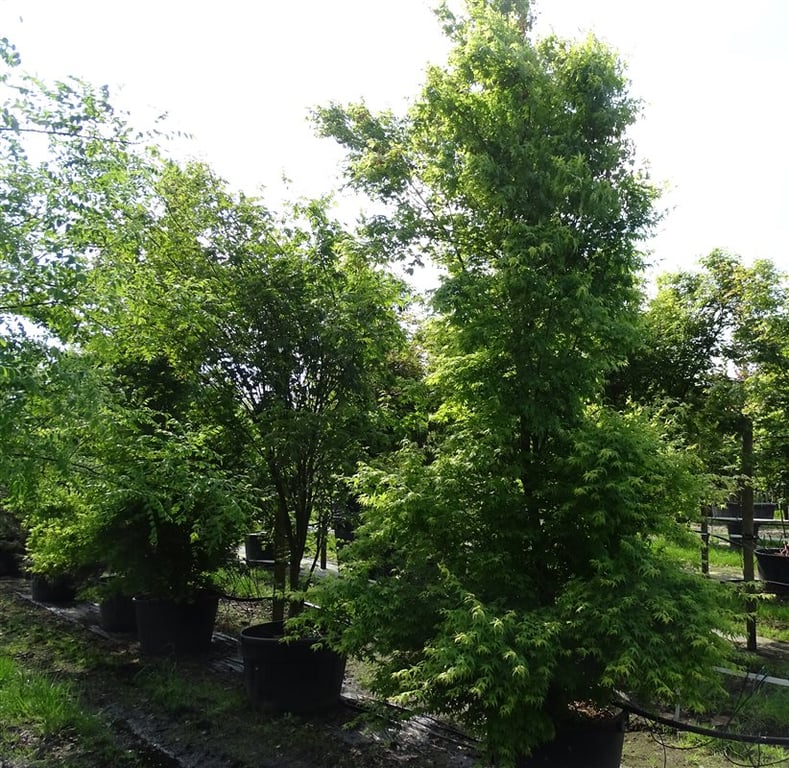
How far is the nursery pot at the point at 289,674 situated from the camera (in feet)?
16.6

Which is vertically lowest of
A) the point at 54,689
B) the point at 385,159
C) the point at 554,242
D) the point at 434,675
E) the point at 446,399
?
the point at 54,689

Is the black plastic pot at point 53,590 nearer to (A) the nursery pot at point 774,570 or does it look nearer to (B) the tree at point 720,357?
(B) the tree at point 720,357

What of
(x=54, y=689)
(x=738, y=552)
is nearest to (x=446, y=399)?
(x=54, y=689)

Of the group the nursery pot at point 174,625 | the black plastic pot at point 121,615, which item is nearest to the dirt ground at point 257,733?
the nursery pot at point 174,625

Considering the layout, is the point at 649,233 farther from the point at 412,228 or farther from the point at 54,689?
the point at 54,689

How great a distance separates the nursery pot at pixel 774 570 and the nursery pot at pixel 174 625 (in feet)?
22.1

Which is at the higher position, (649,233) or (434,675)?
(649,233)

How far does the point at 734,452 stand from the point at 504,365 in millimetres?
4095

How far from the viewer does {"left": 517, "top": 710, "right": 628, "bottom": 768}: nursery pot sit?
351cm

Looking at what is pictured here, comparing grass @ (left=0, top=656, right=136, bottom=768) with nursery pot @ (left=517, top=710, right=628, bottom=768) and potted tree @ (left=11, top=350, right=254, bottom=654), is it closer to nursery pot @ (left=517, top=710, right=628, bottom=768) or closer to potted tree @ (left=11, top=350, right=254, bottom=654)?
potted tree @ (left=11, top=350, right=254, bottom=654)

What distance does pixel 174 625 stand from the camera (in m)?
6.68

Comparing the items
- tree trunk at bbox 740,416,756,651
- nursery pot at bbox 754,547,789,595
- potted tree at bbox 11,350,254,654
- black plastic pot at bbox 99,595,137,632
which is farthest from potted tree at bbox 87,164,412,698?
nursery pot at bbox 754,547,789,595

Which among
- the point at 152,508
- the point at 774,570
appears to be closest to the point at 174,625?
the point at 152,508

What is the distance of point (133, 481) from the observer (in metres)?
4.78
